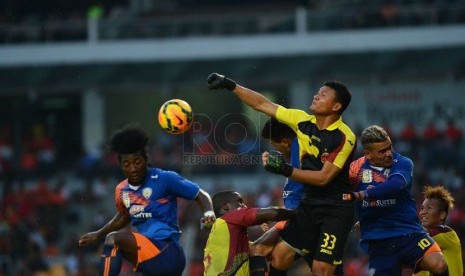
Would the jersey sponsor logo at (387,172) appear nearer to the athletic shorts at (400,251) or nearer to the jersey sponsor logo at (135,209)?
the athletic shorts at (400,251)

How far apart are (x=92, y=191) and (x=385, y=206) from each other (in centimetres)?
1586

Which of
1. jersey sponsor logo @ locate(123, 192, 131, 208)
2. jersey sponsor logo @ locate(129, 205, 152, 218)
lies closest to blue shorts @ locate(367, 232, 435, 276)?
jersey sponsor logo @ locate(129, 205, 152, 218)

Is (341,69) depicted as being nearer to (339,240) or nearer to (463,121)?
(463,121)

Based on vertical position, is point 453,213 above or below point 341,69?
below

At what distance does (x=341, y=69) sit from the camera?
29.0 m

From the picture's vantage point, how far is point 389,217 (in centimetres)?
1062

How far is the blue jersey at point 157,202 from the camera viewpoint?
1053 cm

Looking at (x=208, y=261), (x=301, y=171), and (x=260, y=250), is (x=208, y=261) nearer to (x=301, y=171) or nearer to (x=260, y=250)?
(x=260, y=250)

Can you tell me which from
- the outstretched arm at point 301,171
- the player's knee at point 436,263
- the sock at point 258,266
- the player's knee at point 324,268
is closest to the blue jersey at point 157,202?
the sock at point 258,266

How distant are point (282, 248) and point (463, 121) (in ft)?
60.2

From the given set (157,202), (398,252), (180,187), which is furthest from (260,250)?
(398,252)

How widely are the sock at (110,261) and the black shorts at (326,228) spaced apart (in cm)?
174

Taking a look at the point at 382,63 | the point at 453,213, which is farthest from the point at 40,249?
the point at 382,63

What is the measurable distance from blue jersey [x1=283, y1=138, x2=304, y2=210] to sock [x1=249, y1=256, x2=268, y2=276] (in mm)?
579
